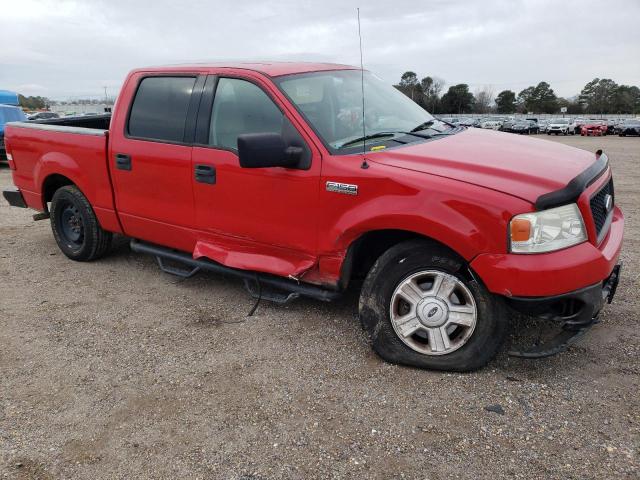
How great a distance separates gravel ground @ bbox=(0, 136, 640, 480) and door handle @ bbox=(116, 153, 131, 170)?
1164 mm

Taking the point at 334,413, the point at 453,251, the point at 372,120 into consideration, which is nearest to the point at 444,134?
the point at 372,120

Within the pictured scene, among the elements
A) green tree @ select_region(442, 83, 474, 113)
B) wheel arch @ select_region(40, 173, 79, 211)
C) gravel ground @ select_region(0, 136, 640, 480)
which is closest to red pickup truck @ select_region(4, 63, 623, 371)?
gravel ground @ select_region(0, 136, 640, 480)

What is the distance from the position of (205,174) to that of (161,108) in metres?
0.85

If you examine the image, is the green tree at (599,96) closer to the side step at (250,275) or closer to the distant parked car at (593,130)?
the distant parked car at (593,130)

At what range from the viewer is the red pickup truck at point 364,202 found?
289cm

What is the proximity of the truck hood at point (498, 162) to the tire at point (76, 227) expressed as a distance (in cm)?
316

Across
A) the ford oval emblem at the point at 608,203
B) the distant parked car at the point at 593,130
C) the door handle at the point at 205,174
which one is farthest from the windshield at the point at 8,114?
the distant parked car at the point at 593,130

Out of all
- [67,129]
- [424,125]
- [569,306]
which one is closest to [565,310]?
[569,306]

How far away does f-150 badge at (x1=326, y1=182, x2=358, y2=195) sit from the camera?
10.8 feet

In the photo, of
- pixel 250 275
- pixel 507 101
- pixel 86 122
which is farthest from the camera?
pixel 507 101

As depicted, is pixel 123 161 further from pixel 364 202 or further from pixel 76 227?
pixel 364 202

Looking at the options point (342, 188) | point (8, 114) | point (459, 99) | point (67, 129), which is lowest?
point (342, 188)

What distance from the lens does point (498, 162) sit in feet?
10.5

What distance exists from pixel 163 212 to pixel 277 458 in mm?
2462
